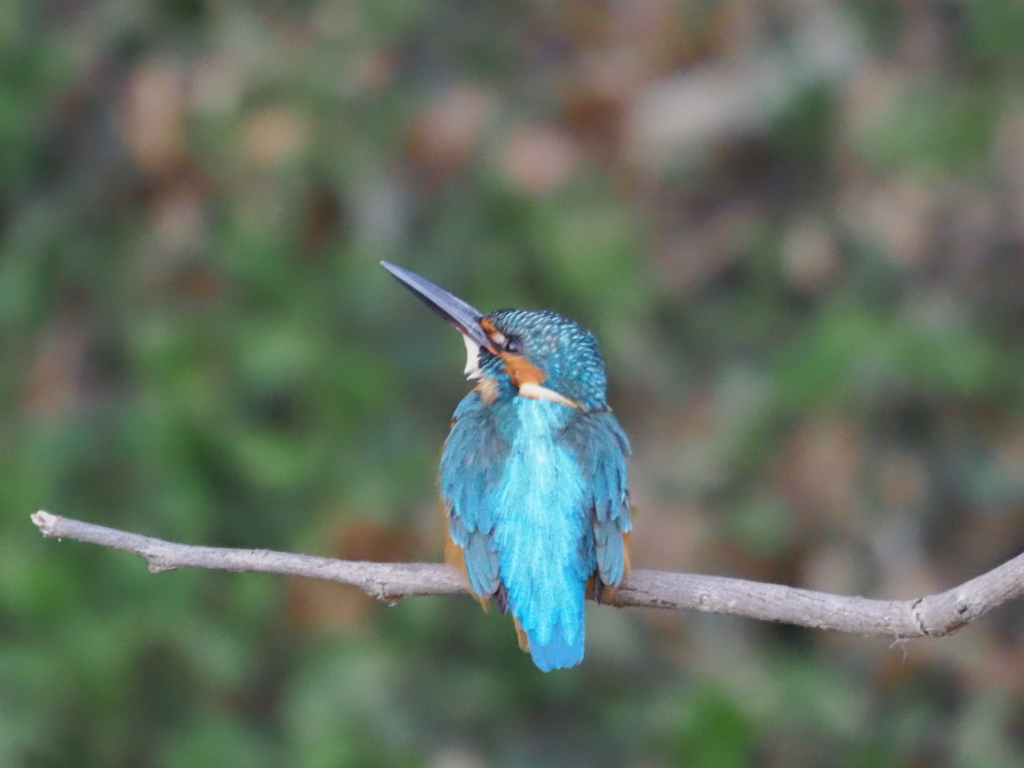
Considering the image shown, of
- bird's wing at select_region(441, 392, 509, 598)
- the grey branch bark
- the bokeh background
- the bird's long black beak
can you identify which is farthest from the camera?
the bokeh background

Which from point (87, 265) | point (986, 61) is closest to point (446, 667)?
point (87, 265)

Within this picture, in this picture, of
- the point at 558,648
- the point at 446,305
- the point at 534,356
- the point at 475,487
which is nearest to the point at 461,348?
the point at 446,305

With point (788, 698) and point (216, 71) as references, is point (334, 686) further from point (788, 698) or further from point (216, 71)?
point (216, 71)

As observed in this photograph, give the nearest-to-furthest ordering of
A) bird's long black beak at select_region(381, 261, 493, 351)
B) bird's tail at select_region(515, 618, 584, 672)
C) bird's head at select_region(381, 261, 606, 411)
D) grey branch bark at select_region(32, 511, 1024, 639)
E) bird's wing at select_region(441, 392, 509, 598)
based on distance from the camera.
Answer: grey branch bark at select_region(32, 511, 1024, 639) → bird's tail at select_region(515, 618, 584, 672) → bird's wing at select_region(441, 392, 509, 598) → bird's head at select_region(381, 261, 606, 411) → bird's long black beak at select_region(381, 261, 493, 351)

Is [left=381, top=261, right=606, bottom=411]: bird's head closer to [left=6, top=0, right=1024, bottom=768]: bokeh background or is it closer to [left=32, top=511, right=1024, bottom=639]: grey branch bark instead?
[left=32, top=511, right=1024, bottom=639]: grey branch bark

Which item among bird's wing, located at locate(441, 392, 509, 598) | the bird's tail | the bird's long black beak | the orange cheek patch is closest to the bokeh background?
the bird's long black beak

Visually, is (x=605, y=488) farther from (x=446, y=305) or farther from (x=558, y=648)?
(x=446, y=305)

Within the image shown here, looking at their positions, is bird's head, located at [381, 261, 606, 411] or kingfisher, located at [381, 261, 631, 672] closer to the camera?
kingfisher, located at [381, 261, 631, 672]
